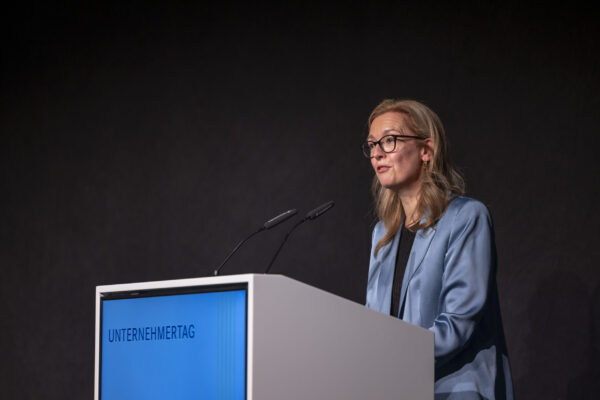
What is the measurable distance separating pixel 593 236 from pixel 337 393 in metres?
1.95

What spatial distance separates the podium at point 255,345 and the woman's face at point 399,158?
31.6 inches

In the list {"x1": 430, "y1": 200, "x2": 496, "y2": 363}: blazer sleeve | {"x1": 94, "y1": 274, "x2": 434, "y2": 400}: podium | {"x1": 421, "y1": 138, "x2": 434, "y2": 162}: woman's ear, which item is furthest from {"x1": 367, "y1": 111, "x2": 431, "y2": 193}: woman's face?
{"x1": 94, "y1": 274, "x2": 434, "y2": 400}: podium

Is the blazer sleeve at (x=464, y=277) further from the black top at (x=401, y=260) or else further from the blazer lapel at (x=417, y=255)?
the black top at (x=401, y=260)

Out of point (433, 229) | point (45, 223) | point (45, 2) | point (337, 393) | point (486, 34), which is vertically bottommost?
point (337, 393)

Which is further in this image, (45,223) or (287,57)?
(45,223)

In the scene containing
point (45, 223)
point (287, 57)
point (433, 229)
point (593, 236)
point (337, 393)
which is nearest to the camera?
point (337, 393)

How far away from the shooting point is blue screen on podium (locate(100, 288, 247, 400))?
1.64 m

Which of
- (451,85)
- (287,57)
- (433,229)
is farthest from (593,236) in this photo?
(287,57)

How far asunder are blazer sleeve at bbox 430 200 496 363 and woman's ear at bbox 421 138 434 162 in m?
0.31

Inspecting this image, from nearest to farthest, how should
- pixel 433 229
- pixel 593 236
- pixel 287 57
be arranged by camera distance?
pixel 433 229
pixel 593 236
pixel 287 57

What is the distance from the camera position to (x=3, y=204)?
4.31 m

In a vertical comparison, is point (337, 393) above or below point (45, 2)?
below

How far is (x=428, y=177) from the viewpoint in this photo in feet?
8.45

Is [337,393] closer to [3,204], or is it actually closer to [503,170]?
[503,170]
